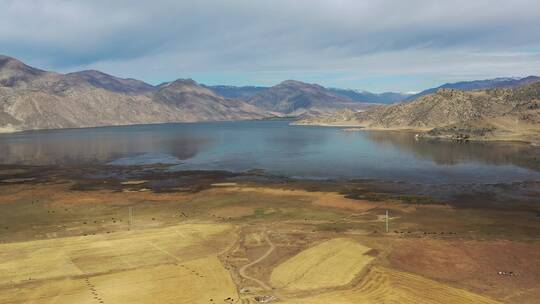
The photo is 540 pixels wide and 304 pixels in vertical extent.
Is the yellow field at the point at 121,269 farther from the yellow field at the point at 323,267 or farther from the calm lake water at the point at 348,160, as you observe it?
the calm lake water at the point at 348,160

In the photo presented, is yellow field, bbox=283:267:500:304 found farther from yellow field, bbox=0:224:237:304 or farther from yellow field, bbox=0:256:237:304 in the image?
yellow field, bbox=0:224:237:304

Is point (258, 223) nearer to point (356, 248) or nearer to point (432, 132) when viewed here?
point (356, 248)

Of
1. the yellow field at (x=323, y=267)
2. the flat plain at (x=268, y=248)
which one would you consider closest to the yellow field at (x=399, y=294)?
the flat plain at (x=268, y=248)

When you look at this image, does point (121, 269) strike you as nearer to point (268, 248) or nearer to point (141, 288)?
point (141, 288)

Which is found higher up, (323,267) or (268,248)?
(268,248)

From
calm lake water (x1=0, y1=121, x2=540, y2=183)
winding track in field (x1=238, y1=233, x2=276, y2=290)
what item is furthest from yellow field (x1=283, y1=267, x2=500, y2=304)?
calm lake water (x1=0, y1=121, x2=540, y2=183)

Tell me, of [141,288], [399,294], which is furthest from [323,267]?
[141,288]
